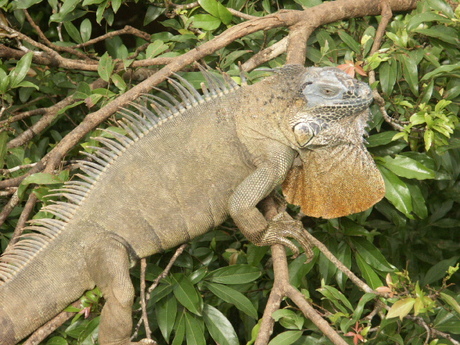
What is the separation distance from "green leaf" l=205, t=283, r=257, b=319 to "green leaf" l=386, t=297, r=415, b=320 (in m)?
0.84

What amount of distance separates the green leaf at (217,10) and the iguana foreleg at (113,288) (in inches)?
54.0

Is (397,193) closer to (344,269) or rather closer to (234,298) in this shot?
(344,269)

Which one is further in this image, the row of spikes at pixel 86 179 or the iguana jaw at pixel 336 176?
the iguana jaw at pixel 336 176

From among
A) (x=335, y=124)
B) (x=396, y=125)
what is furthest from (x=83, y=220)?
(x=396, y=125)

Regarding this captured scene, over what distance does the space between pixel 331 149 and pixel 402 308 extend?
3.36 feet

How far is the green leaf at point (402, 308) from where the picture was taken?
2.36m

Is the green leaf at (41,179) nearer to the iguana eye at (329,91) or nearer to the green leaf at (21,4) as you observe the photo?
the green leaf at (21,4)

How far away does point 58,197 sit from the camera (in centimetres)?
316

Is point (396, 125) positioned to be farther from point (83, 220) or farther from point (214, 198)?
point (83, 220)

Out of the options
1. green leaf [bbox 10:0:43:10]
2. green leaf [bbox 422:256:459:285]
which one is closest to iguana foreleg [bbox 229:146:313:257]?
green leaf [bbox 422:256:459:285]

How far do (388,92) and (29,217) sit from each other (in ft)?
6.20

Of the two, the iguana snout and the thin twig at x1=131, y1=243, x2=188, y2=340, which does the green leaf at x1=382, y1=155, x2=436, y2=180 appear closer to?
the iguana snout

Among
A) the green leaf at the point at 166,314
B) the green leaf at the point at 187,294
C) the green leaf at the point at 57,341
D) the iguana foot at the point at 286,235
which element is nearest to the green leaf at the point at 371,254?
the iguana foot at the point at 286,235

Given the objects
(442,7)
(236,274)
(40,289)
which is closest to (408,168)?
(442,7)
